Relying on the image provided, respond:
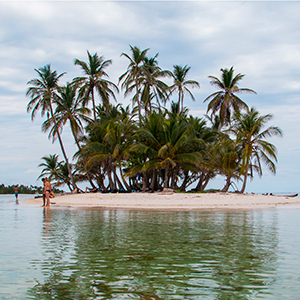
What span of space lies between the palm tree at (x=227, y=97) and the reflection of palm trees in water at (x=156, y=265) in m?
29.8

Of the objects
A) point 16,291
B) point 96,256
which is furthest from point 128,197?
point 16,291

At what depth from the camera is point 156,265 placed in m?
4.89

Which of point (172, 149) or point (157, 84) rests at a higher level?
point (157, 84)

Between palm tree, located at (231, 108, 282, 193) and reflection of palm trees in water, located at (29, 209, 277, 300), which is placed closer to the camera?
reflection of palm trees in water, located at (29, 209, 277, 300)

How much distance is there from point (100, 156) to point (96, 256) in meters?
26.2

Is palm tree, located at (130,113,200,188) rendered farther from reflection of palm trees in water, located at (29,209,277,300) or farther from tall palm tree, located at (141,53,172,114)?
reflection of palm trees in water, located at (29,209,277,300)

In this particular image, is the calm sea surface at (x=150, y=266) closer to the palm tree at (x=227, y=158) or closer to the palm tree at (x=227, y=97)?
the palm tree at (x=227, y=158)

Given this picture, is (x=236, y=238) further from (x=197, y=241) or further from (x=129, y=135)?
(x=129, y=135)

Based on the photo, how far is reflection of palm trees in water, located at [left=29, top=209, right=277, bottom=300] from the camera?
3.74m

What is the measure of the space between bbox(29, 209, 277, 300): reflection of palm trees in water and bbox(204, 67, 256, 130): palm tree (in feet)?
97.8

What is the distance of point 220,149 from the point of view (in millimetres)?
28656

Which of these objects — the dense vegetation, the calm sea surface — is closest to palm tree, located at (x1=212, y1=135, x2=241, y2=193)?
the dense vegetation

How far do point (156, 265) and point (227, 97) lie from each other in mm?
32694

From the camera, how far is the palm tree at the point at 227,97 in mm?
36312
